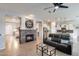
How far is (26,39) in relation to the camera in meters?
2.64

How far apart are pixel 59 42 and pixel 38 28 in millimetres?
560

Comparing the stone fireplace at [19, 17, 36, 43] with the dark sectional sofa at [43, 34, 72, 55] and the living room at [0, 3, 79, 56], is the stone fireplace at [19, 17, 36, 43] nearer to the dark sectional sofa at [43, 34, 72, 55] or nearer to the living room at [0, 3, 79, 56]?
the living room at [0, 3, 79, 56]

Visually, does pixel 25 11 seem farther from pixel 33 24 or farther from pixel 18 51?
pixel 18 51

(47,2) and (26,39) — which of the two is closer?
(47,2)

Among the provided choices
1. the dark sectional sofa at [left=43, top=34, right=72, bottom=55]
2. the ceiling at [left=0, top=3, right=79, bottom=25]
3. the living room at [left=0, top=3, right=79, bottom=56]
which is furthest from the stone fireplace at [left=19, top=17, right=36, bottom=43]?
the dark sectional sofa at [left=43, top=34, right=72, bottom=55]

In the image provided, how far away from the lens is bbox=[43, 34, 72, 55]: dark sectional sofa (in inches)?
97.7

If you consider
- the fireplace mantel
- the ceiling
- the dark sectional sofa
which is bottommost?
the dark sectional sofa

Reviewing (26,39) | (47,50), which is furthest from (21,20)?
(47,50)

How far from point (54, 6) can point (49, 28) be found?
49cm

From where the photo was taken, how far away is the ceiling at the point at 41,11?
7.91 ft

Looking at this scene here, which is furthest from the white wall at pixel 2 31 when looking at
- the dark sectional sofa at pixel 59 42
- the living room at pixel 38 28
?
the dark sectional sofa at pixel 59 42

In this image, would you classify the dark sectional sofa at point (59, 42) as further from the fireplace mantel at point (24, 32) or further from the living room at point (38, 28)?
the fireplace mantel at point (24, 32)

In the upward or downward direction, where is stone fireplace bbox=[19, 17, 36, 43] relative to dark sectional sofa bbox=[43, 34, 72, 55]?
upward

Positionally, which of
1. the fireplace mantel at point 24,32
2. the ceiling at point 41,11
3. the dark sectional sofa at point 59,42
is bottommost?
the dark sectional sofa at point 59,42
